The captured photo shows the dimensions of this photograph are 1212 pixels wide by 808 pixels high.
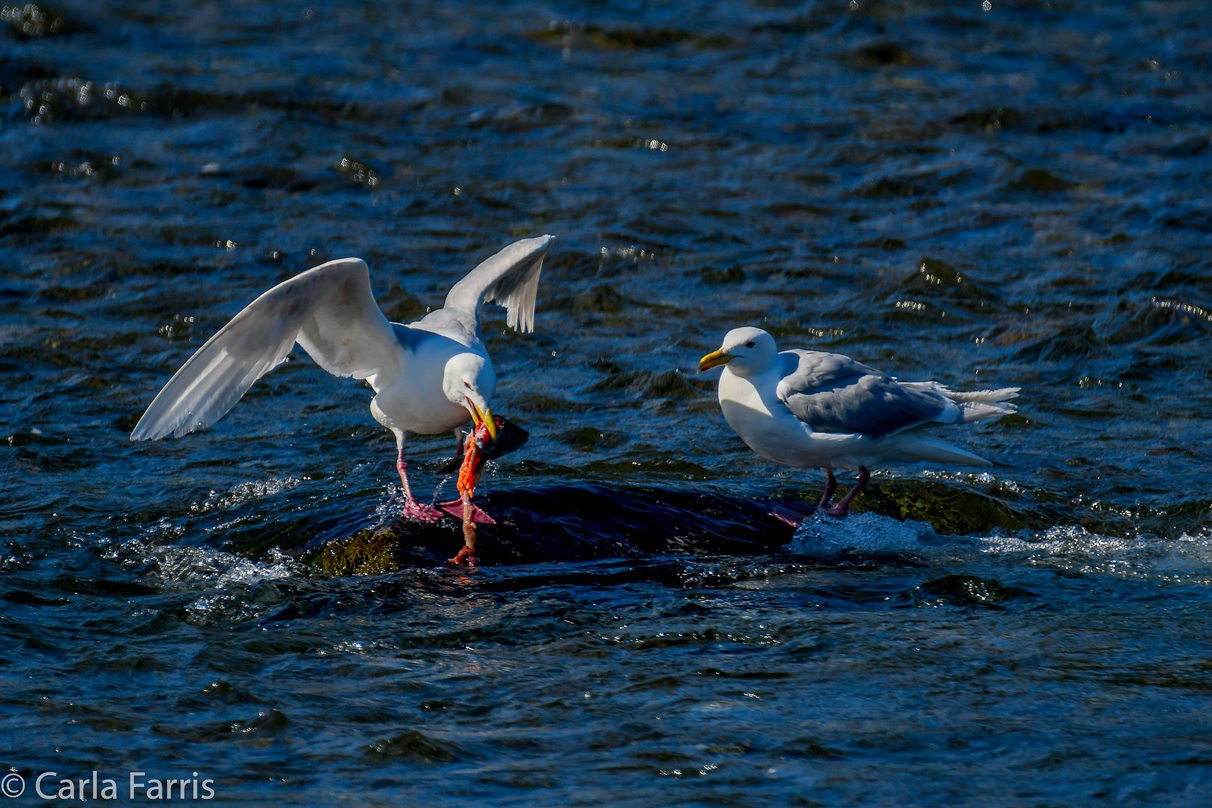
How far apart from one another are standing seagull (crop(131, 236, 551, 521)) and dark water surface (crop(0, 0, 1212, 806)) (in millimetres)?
538

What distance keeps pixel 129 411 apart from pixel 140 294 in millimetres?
2303

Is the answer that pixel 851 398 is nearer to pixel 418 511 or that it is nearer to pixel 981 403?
pixel 981 403

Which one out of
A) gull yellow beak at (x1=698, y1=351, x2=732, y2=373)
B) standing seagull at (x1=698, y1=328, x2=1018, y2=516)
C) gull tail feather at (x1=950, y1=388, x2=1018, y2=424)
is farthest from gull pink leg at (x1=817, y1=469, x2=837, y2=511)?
gull yellow beak at (x1=698, y1=351, x2=732, y2=373)

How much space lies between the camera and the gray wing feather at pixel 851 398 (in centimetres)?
685

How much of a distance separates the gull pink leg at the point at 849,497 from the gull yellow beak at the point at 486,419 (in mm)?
1805

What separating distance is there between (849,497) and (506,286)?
253 cm

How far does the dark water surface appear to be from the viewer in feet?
15.2

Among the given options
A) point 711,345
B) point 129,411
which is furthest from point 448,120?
point 129,411

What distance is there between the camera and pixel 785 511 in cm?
686

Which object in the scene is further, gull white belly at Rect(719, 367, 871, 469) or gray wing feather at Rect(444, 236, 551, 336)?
gray wing feather at Rect(444, 236, 551, 336)

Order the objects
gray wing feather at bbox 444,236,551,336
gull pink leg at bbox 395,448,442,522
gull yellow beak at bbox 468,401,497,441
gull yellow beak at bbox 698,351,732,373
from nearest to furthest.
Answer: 1. gull yellow beak at bbox 468,401,497,441
2. gull pink leg at bbox 395,448,442,522
3. gull yellow beak at bbox 698,351,732,373
4. gray wing feather at bbox 444,236,551,336

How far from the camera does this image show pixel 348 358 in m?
6.87

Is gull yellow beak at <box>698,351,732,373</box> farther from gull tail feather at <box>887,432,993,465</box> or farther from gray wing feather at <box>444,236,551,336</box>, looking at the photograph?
gray wing feather at <box>444,236,551,336</box>

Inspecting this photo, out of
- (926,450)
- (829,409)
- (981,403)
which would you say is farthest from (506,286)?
(981,403)
